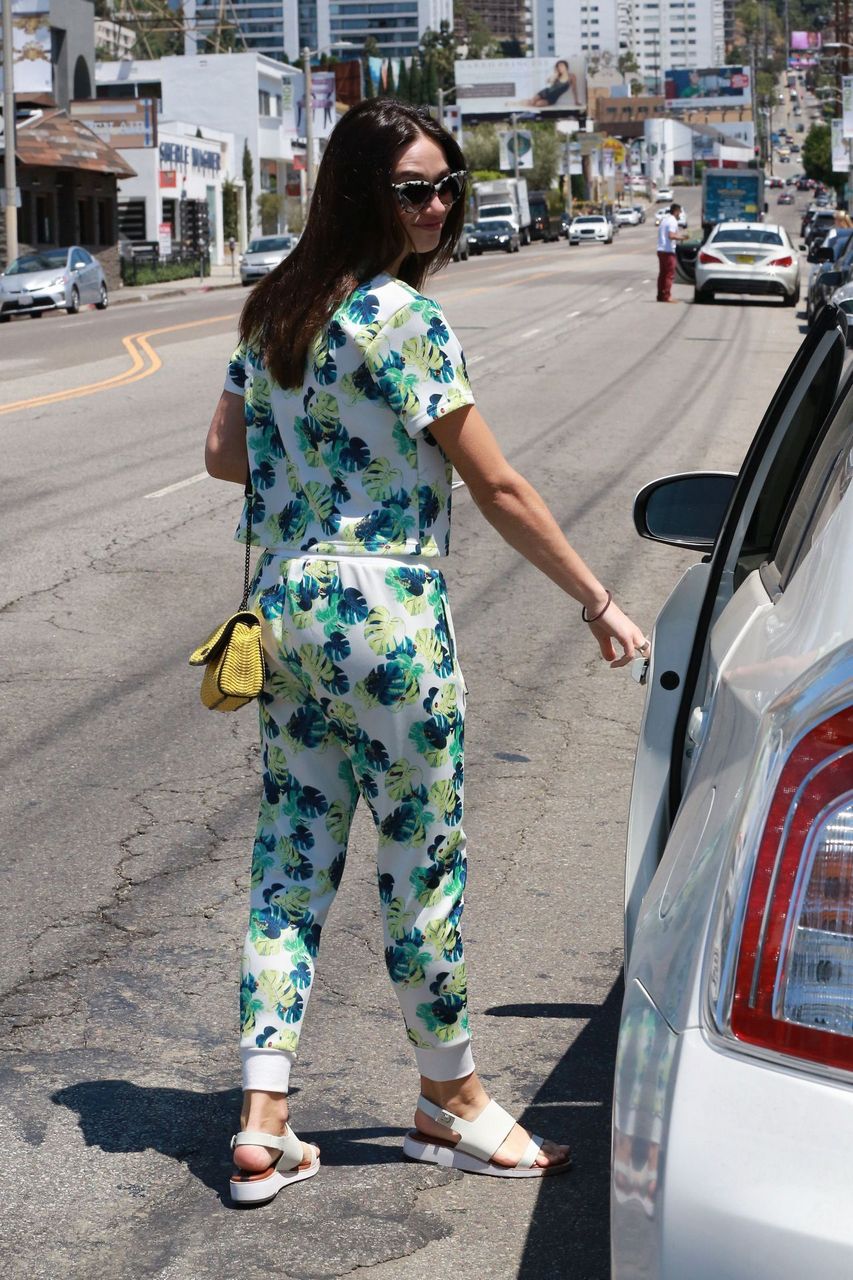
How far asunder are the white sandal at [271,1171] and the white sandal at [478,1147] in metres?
0.22

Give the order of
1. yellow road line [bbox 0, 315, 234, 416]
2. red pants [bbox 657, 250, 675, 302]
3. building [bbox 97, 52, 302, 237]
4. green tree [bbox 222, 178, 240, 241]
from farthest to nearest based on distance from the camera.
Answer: building [bbox 97, 52, 302, 237] → green tree [bbox 222, 178, 240, 241] → red pants [bbox 657, 250, 675, 302] → yellow road line [bbox 0, 315, 234, 416]

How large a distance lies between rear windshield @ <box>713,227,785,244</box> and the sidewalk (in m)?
16.3

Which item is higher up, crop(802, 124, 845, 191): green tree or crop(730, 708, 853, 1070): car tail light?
crop(802, 124, 845, 191): green tree

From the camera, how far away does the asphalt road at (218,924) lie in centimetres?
317

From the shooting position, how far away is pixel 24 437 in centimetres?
1546

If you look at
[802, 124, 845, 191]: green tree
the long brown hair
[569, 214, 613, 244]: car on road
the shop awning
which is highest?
[802, 124, 845, 191]: green tree

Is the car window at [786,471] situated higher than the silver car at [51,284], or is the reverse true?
the silver car at [51,284]

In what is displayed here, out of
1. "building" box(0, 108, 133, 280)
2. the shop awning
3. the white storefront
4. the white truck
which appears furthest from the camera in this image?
the white truck

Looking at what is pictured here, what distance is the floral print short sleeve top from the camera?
9.96ft

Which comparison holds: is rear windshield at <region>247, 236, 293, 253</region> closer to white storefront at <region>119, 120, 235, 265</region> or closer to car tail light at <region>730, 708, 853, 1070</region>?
white storefront at <region>119, 120, 235, 265</region>

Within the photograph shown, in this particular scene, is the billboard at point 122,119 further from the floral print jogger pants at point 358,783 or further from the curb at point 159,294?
the floral print jogger pants at point 358,783

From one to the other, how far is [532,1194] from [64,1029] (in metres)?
1.28

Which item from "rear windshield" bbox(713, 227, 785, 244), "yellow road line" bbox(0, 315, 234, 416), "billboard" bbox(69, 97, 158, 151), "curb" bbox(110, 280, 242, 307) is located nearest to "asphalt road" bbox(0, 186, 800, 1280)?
"yellow road line" bbox(0, 315, 234, 416)

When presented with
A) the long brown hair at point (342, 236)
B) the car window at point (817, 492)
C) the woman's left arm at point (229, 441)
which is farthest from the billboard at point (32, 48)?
the car window at point (817, 492)
